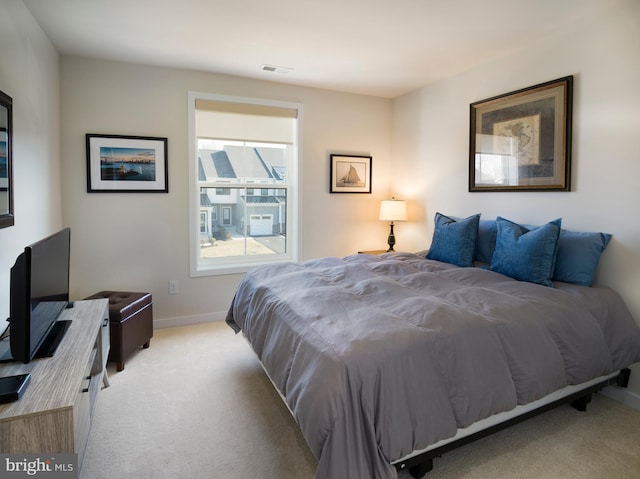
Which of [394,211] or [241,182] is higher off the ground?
[241,182]

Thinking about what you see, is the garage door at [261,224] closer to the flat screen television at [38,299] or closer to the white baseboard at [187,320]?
the white baseboard at [187,320]

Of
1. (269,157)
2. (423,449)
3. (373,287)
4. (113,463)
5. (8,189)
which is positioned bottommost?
(113,463)

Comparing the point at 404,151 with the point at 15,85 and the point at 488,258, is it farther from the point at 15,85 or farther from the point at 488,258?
the point at 15,85

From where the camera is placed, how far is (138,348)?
3129mm

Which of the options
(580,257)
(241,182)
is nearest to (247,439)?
(580,257)

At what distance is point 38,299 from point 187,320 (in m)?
2.19

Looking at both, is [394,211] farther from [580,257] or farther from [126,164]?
[126,164]

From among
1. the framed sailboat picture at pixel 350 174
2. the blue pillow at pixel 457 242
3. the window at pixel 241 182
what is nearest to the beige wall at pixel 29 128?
the window at pixel 241 182

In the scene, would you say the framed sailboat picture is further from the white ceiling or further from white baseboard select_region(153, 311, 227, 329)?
white baseboard select_region(153, 311, 227, 329)

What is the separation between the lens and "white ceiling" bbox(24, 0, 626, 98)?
2.42 metres

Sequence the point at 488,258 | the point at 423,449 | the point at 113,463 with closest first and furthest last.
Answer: the point at 423,449
the point at 113,463
the point at 488,258

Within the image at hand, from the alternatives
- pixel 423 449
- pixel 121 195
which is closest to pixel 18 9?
pixel 121 195

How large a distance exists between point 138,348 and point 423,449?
2.47 m

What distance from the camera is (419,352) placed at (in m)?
1.60
